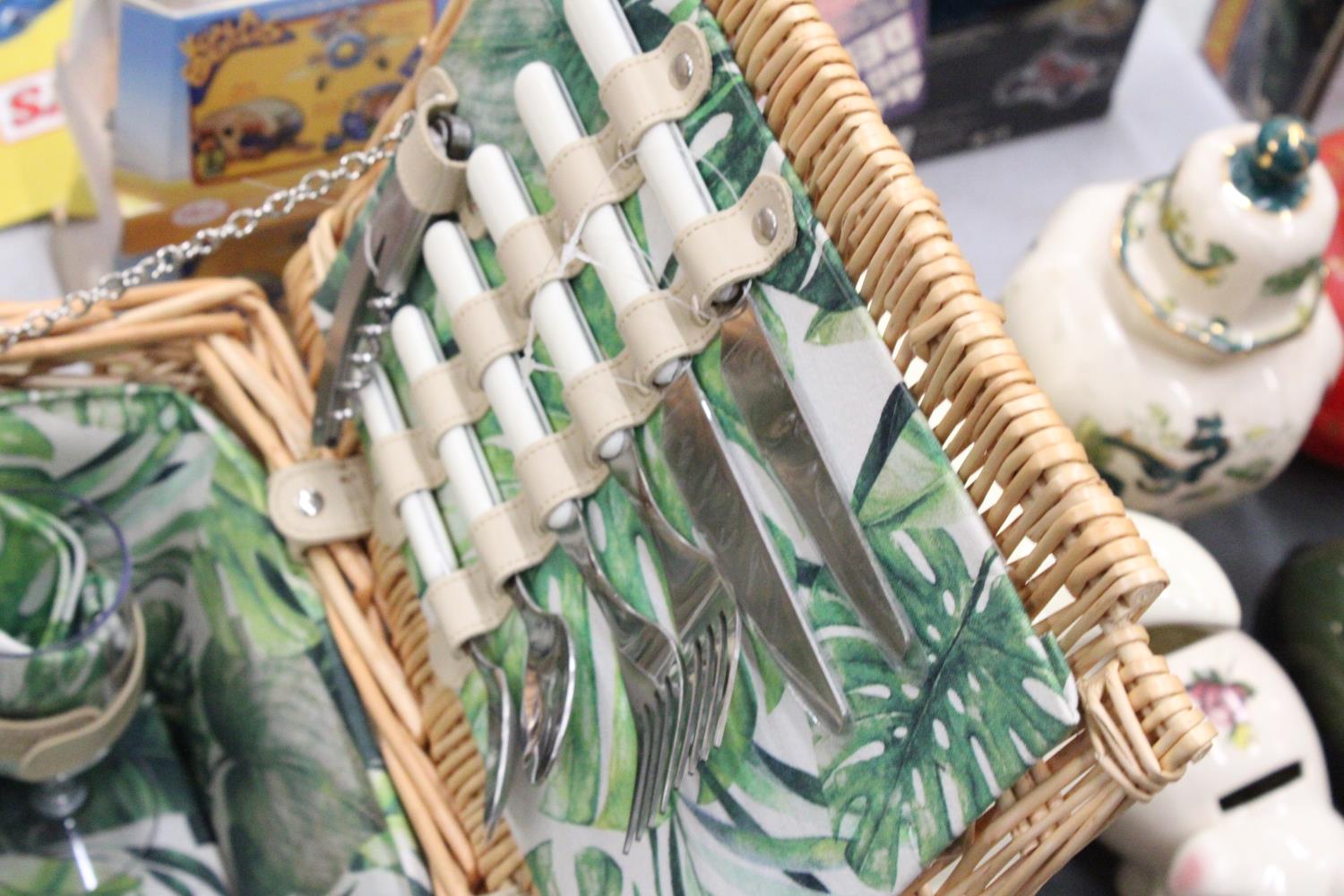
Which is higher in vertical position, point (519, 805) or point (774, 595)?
point (774, 595)

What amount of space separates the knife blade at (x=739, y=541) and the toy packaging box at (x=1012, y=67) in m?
0.39

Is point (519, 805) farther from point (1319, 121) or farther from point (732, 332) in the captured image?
point (1319, 121)

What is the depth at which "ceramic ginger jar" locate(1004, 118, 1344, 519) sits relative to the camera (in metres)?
0.54

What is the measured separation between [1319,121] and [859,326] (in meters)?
0.57

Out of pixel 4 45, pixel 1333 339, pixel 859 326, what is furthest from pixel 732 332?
pixel 4 45

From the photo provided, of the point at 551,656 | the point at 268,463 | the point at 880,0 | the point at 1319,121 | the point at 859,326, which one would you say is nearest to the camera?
the point at 859,326

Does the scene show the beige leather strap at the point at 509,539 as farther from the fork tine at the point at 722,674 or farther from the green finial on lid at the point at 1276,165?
the green finial on lid at the point at 1276,165

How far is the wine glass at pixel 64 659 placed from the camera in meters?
0.49

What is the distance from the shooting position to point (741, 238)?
0.38m

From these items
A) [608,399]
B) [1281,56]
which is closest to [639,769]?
[608,399]

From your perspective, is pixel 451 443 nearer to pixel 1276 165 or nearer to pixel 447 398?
pixel 447 398

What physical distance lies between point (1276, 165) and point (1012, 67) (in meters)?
0.26

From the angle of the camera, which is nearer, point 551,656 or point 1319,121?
point 551,656

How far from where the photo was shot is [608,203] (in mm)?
417
